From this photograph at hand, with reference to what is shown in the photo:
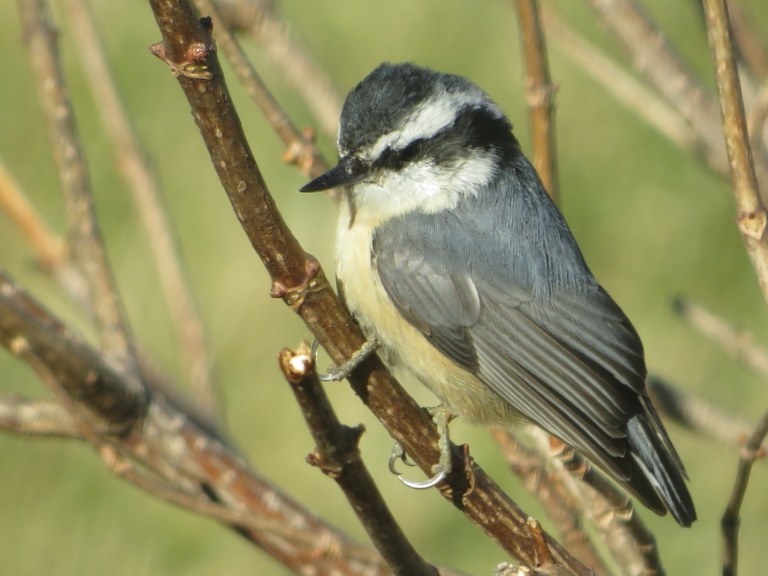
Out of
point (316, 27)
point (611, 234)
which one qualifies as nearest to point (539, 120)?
point (611, 234)

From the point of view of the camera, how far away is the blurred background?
4309 millimetres

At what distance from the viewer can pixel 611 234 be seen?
17.0 feet

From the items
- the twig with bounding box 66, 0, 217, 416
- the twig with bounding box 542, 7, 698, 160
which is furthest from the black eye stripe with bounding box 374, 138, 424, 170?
the twig with bounding box 66, 0, 217, 416

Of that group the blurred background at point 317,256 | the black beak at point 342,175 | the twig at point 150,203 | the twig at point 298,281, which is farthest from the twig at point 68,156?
the blurred background at point 317,256

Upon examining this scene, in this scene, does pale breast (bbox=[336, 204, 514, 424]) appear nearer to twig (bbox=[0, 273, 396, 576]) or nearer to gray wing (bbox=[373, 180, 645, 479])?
gray wing (bbox=[373, 180, 645, 479])

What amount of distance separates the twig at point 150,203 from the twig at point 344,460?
1.03m

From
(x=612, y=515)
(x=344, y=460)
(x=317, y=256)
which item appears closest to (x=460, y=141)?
(x=612, y=515)

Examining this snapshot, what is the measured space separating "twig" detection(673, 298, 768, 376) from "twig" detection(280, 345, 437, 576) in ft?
3.51

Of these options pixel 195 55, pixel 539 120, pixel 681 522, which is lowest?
pixel 681 522

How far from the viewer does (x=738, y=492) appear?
201cm

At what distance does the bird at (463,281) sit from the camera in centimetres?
271

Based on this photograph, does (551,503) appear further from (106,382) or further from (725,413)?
(106,382)

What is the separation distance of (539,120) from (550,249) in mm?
Answer: 337

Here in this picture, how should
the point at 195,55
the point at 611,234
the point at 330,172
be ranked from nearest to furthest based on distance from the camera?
1. the point at 195,55
2. the point at 330,172
3. the point at 611,234
